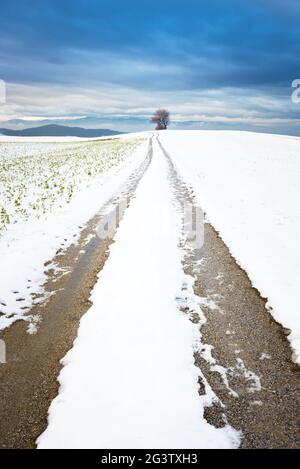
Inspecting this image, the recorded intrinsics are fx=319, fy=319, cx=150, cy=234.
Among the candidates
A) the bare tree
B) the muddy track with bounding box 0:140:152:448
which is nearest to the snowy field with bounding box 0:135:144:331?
the muddy track with bounding box 0:140:152:448

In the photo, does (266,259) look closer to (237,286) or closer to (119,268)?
(237,286)

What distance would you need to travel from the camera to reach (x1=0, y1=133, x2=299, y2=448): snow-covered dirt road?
3697 mm

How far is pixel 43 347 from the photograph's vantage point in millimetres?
5266

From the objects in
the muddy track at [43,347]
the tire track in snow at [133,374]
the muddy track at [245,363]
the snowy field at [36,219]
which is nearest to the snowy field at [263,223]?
the muddy track at [245,363]

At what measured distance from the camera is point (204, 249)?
910 centimetres

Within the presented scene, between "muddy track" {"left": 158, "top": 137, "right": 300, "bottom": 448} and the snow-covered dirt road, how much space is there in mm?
16

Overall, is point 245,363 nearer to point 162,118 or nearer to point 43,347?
point 43,347

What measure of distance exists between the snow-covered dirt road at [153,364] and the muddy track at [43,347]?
0.06 ft

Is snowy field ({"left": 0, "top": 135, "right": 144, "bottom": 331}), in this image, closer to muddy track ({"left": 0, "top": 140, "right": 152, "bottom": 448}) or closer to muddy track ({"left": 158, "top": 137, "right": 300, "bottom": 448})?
muddy track ({"left": 0, "top": 140, "right": 152, "bottom": 448})

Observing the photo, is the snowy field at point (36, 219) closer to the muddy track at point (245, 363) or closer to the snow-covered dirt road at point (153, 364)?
the snow-covered dirt road at point (153, 364)

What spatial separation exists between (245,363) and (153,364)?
1374mm

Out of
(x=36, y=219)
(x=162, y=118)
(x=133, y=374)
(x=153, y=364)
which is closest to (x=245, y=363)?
(x=153, y=364)
